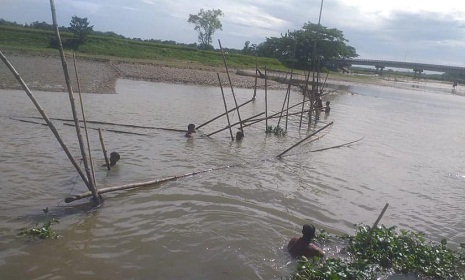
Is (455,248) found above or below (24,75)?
below

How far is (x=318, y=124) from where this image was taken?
20.4m

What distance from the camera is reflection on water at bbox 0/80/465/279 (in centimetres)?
604

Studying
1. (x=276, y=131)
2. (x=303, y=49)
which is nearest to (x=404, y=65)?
(x=303, y=49)

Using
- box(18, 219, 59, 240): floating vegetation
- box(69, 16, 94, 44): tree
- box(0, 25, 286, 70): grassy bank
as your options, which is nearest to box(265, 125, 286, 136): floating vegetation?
box(18, 219, 59, 240): floating vegetation

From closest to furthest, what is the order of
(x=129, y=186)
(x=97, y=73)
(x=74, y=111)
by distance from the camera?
(x=74, y=111) < (x=129, y=186) < (x=97, y=73)

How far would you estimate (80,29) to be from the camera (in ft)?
151

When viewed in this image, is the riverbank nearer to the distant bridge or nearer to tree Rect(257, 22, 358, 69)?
tree Rect(257, 22, 358, 69)

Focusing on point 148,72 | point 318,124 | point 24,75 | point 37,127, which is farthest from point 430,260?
point 148,72

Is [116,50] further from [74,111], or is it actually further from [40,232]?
[40,232]

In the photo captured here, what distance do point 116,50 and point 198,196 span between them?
3957 centimetres

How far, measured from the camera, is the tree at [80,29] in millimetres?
45781

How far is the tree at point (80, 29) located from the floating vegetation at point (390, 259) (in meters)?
44.3

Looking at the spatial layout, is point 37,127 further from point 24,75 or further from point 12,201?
point 24,75

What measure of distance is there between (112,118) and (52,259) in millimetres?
10678
